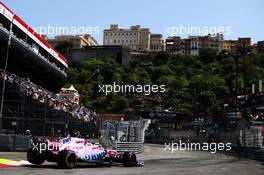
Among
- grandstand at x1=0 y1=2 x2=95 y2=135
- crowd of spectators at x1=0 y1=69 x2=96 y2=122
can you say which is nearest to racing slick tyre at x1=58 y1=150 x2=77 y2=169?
grandstand at x1=0 y1=2 x2=95 y2=135

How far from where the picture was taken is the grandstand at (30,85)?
2581 cm

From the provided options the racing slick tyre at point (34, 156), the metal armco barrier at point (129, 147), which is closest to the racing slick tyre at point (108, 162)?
the racing slick tyre at point (34, 156)

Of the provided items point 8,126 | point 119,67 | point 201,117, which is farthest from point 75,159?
point 119,67

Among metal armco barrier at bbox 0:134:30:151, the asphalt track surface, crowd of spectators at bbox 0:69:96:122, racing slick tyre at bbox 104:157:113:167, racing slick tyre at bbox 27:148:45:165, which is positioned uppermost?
crowd of spectators at bbox 0:69:96:122

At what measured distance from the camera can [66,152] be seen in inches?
567

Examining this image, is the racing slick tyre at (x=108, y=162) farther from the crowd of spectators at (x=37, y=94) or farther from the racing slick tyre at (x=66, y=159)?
the crowd of spectators at (x=37, y=94)

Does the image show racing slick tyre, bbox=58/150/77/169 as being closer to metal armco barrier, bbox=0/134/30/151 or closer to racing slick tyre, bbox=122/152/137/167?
racing slick tyre, bbox=122/152/137/167

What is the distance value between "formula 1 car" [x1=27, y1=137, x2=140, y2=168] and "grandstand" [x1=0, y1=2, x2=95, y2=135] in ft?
30.4

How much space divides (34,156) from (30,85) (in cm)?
1896

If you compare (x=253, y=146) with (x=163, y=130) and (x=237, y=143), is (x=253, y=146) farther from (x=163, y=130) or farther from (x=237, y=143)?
(x=163, y=130)

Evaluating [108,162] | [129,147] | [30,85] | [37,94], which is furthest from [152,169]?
[30,85]

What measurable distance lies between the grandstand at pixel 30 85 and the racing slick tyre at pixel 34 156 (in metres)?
9.04

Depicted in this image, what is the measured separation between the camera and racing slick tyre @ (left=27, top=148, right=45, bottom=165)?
14992 millimetres

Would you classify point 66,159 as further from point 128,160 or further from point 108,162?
point 128,160
